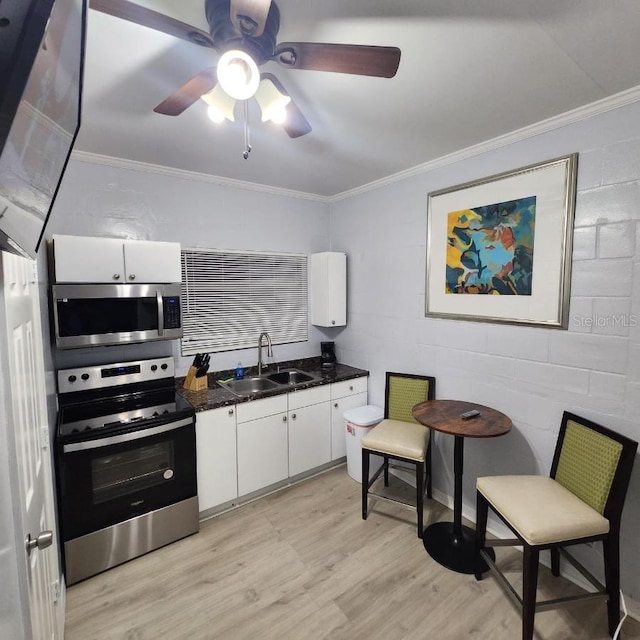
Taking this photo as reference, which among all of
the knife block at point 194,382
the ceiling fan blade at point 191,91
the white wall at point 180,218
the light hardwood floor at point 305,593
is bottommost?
the light hardwood floor at point 305,593

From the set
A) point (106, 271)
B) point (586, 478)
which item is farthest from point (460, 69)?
point (106, 271)

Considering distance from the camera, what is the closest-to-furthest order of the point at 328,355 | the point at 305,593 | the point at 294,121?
the point at 294,121
the point at 305,593
the point at 328,355

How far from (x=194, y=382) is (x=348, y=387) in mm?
1313

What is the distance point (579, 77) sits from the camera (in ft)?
5.06

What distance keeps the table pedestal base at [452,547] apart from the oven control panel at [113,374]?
2.06m

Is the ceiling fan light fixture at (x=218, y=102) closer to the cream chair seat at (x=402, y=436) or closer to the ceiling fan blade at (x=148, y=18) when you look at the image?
the ceiling fan blade at (x=148, y=18)

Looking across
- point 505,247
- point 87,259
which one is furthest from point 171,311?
point 505,247

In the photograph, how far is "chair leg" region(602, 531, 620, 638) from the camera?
1.58m

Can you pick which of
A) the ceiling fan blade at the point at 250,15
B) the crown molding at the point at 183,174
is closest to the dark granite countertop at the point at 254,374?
the crown molding at the point at 183,174

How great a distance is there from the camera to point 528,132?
6.64ft

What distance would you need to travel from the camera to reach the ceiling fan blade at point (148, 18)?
91 cm

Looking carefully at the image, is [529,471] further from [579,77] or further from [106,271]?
[106,271]

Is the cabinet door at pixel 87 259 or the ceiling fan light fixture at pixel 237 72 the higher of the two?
the ceiling fan light fixture at pixel 237 72

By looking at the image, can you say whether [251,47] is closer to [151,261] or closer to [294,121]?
[294,121]
